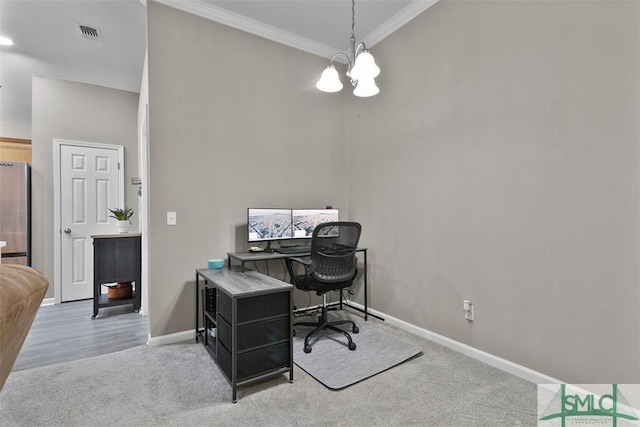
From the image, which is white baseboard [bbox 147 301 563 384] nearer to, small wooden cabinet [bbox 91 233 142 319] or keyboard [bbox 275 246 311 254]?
keyboard [bbox 275 246 311 254]

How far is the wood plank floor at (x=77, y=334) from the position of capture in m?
2.41

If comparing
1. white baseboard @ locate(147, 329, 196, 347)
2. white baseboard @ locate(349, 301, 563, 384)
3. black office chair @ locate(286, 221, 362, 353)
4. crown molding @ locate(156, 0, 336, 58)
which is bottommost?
white baseboard @ locate(147, 329, 196, 347)

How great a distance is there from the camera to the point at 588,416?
163cm

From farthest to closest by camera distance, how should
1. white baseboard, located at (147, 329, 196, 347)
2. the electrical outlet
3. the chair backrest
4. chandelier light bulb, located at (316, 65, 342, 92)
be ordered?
1. white baseboard, located at (147, 329, 196, 347)
2. the chair backrest
3. the electrical outlet
4. chandelier light bulb, located at (316, 65, 342, 92)

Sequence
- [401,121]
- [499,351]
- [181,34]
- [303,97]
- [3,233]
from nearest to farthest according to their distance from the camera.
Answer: [499,351]
[181,34]
[401,121]
[303,97]
[3,233]

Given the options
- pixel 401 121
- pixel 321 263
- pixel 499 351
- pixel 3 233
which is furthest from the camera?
pixel 3 233

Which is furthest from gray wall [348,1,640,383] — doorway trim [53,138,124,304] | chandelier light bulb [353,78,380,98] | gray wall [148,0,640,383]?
doorway trim [53,138,124,304]

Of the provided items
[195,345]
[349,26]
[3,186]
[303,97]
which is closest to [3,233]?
[3,186]

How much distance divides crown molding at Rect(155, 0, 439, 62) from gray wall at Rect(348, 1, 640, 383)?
12cm

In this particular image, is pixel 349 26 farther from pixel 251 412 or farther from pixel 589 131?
pixel 251 412

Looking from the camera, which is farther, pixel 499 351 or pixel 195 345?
pixel 195 345

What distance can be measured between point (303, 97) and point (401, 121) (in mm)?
1131

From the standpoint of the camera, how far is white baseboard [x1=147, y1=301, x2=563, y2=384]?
196cm

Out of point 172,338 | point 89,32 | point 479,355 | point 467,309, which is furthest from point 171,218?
point 479,355
